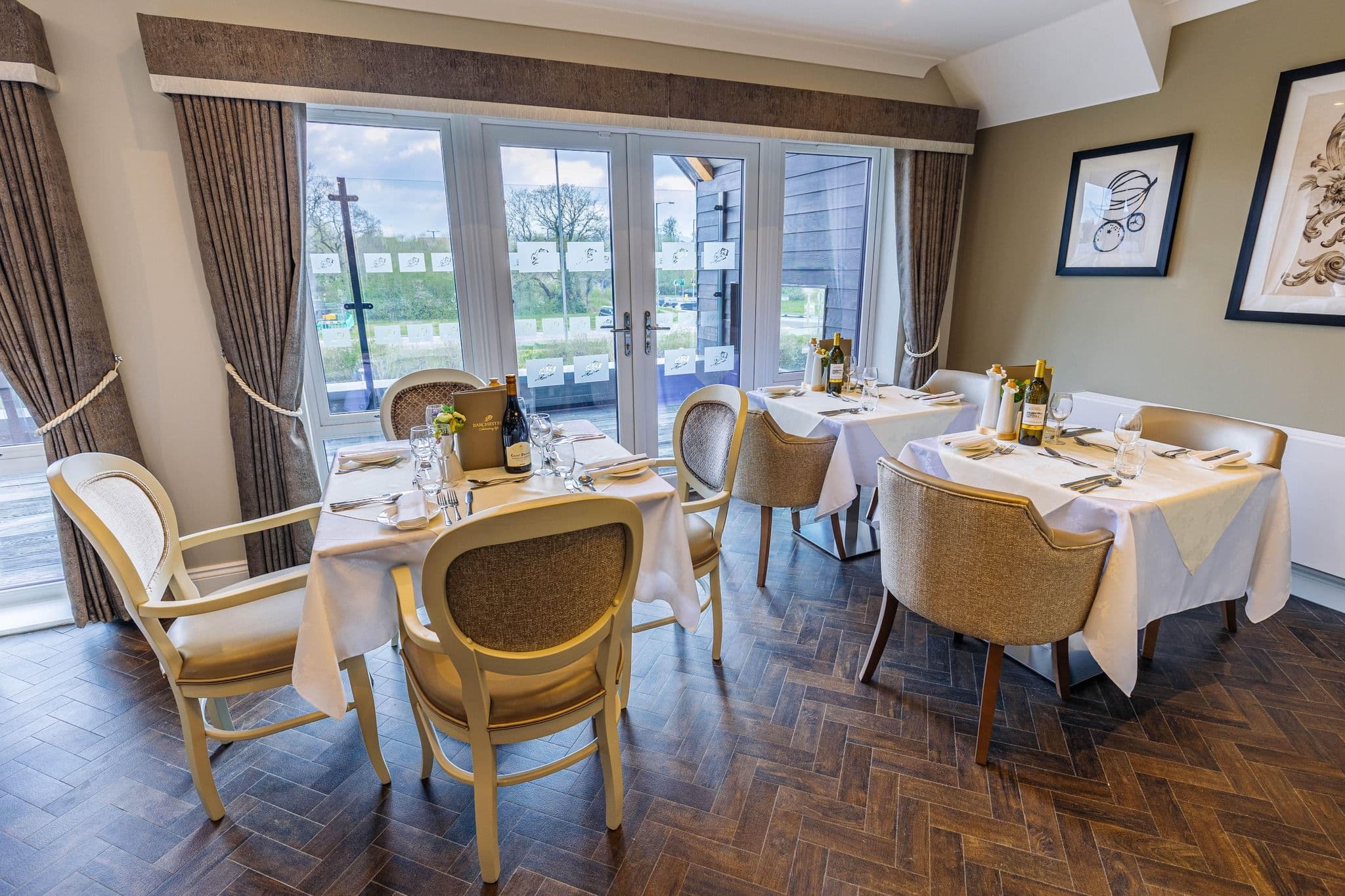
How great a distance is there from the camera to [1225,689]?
2301 mm

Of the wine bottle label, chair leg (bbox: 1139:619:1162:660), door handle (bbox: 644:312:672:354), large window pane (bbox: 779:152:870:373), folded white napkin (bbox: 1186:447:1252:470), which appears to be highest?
large window pane (bbox: 779:152:870:373)

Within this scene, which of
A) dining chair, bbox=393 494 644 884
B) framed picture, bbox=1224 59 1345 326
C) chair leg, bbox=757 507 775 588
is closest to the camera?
dining chair, bbox=393 494 644 884

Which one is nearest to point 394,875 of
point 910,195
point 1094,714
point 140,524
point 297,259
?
point 140,524

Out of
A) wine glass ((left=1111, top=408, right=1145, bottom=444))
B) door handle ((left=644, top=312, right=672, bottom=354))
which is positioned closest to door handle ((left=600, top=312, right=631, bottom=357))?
door handle ((left=644, top=312, right=672, bottom=354))

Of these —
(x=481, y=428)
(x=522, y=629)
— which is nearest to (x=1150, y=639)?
→ (x=522, y=629)

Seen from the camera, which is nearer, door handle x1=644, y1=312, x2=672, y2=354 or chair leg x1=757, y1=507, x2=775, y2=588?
chair leg x1=757, y1=507, x2=775, y2=588

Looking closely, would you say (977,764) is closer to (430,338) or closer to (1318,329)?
(1318,329)

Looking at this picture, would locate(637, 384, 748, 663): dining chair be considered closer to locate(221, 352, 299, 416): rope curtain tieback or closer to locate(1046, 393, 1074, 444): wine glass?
locate(1046, 393, 1074, 444): wine glass

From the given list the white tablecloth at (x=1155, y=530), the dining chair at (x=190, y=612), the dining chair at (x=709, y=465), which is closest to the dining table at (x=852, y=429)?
the white tablecloth at (x=1155, y=530)

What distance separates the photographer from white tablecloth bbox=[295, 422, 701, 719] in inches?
64.7

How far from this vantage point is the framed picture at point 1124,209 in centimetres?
330

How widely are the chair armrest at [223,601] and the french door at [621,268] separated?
2.07m

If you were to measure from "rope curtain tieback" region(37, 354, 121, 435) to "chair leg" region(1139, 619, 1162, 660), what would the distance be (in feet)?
14.3

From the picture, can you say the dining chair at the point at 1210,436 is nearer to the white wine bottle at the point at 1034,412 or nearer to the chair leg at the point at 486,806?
the white wine bottle at the point at 1034,412
